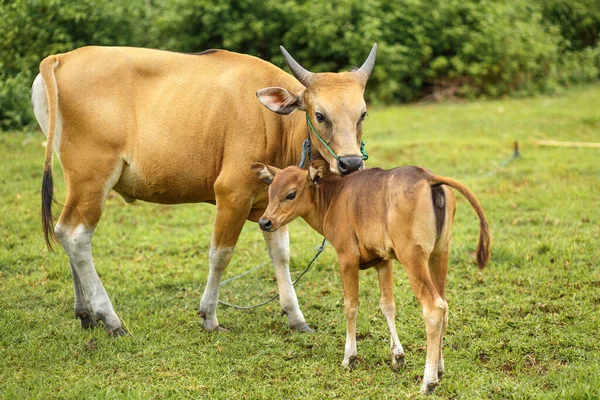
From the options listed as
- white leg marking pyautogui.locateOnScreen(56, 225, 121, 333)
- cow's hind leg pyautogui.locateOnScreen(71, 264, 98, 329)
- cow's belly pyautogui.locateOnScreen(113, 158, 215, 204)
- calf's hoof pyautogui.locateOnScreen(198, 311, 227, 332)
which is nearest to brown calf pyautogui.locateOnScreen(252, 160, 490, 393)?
cow's belly pyautogui.locateOnScreen(113, 158, 215, 204)

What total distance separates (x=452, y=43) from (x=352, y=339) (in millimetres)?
15782

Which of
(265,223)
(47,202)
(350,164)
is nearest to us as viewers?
(265,223)

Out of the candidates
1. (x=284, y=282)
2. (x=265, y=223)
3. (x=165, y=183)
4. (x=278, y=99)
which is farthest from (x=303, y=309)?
(x=278, y=99)

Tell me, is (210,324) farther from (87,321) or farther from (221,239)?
(87,321)

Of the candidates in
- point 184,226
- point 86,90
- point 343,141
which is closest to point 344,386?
point 343,141

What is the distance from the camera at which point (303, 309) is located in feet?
23.4

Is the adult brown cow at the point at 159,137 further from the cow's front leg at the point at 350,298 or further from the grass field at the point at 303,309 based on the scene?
the cow's front leg at the point at 350,298

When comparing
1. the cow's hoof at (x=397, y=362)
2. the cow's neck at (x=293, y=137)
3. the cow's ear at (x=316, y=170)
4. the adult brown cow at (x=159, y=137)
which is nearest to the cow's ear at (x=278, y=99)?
the adult brown cow at (x=159, y=137)

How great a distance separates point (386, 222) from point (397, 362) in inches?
44.1

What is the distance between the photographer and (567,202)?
10.0 metres

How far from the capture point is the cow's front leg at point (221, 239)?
20.9ft

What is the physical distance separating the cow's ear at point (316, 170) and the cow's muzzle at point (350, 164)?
5.8 inches

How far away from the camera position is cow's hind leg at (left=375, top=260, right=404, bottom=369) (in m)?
5.62

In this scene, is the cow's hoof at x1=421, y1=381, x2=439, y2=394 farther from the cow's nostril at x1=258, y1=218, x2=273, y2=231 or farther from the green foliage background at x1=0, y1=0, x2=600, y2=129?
the green foliage background at x1=0, y1=0, x2=600, y2=129
